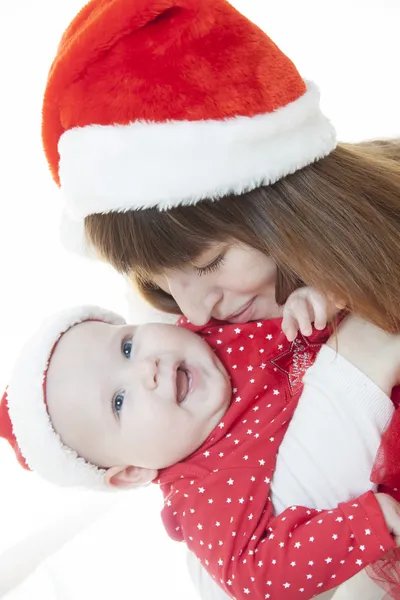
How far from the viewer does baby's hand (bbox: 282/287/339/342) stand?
1107 millimetres

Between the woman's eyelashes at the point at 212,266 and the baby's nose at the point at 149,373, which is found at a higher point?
the woman's eyelashes at the point at 212,266

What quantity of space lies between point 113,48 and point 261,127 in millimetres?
237

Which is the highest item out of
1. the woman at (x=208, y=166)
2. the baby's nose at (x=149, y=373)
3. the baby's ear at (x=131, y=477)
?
the woman at (x=208, y=166)

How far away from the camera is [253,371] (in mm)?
1265

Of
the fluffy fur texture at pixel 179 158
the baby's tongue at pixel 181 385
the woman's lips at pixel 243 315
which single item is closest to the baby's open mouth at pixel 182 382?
the baby's tongue at pixel 181 385

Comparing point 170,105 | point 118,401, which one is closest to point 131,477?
point 118,401

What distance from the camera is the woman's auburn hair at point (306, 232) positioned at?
1.05 m

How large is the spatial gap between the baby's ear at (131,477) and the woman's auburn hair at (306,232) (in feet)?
1.24

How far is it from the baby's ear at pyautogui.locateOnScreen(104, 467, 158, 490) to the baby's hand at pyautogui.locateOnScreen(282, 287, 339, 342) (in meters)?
0.36

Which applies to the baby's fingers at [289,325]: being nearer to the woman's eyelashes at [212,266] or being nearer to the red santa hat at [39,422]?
the woman's eyelashes at [212,266]

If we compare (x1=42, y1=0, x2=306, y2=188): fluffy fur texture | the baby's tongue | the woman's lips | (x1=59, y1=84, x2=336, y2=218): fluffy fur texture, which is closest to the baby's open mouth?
the baby's tongue

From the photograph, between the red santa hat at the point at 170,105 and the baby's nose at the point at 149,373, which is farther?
the baby's nose at the point at 149,373

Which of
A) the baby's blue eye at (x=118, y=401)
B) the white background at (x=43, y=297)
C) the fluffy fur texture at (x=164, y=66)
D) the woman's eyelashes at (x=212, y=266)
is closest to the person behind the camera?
the fluffy fur texture at (x=164, y=66)

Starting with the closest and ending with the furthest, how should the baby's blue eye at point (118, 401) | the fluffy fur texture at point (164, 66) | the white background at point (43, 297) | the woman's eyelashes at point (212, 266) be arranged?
the fluffy fur texture at point (164, 66) < the woman's eyelashes at point (212, 266) < the baby's blue eye at point (118, 401) < the white background at point (43, 297)
